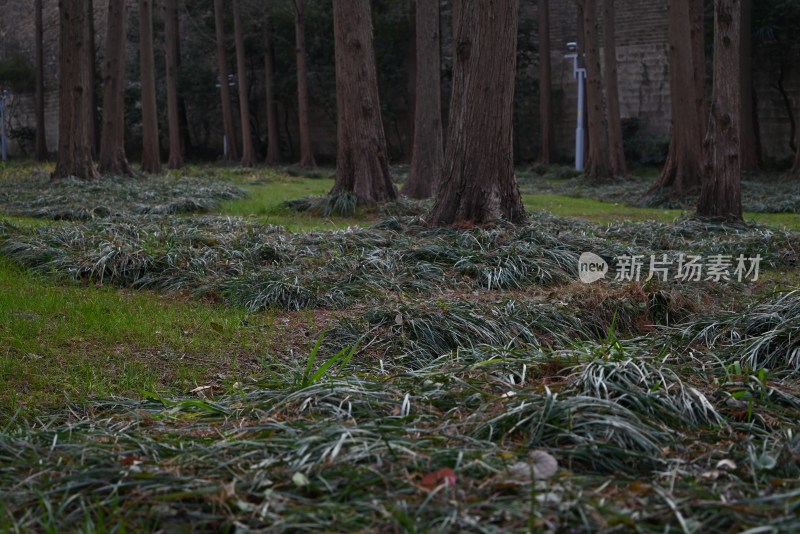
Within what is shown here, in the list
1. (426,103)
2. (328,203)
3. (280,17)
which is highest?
(280,17)

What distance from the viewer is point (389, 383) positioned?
4051mm

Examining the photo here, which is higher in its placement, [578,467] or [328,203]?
[328,203]

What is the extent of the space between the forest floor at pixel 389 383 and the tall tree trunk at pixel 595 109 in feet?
38.8

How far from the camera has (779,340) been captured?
4.67m

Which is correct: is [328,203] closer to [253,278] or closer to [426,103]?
[426,103]

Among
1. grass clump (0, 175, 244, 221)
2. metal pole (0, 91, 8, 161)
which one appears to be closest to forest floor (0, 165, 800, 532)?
grass clump (0, 175, 244, 221)

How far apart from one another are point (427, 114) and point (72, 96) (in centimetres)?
701

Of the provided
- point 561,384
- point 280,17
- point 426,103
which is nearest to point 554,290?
point 561,384

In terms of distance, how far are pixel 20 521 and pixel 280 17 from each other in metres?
32.3

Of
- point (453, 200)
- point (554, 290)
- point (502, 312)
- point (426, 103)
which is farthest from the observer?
point (426, 103)

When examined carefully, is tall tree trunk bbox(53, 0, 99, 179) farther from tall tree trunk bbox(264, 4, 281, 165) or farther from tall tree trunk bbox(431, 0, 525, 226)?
tall tree trunk bbox(264, 4, 281, 165)

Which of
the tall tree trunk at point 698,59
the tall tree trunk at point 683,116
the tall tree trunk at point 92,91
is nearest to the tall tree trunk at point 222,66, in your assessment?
the tall tree trunk at point 92,91

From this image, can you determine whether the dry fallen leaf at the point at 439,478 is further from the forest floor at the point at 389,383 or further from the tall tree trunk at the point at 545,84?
the tall tree trunk at the point at 545,84

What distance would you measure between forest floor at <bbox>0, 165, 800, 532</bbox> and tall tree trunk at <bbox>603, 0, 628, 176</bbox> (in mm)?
12594
